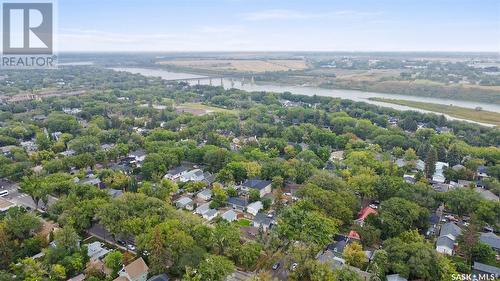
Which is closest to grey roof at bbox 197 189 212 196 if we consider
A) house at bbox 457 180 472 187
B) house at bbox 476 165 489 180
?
house at bbox 457 180 472 187

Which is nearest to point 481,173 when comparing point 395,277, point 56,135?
point 395,277

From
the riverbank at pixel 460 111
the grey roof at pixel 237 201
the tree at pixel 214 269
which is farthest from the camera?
the riverbank at pixel 460 111

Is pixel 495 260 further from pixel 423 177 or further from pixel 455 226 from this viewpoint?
pixel 423 177

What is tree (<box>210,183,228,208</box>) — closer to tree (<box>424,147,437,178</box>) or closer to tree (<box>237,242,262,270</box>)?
tree (<box>237,242,262,270</box>)

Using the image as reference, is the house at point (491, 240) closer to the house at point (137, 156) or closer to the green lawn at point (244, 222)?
the green lawn at point (244, 222)

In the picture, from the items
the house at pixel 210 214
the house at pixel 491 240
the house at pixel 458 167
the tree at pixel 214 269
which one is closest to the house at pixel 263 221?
the house at pixel 210 214
